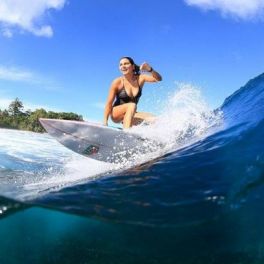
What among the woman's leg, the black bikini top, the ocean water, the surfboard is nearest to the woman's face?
the black bikini top

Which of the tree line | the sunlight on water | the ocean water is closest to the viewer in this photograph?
the ocean water

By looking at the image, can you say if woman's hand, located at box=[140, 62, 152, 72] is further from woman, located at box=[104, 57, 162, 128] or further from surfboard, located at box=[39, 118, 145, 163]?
surfboard, located at box=[39, 118, 145, 163]

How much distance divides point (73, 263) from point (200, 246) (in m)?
1.40

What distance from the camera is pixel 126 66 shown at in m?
8.80

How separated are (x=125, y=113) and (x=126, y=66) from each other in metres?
0.93

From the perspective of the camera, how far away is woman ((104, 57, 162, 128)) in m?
8.80

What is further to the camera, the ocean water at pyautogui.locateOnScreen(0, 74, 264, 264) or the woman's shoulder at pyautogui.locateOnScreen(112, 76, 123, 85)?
the woman's shoulder at pyautogui.locateOnScreen(112, 76, 123, 85)

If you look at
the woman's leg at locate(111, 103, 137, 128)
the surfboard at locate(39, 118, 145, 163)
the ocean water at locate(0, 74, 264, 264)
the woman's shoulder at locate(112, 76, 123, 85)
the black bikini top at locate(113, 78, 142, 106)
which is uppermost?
the woman's shoulder at locate(112, 76, 123, 85)

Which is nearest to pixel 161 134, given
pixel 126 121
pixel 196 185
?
pixel 126 121

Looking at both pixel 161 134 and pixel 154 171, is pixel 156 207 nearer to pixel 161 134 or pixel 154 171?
pixel 154 171

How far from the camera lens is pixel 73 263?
4863 millimetres

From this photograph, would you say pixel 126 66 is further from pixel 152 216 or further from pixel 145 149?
pixel 152 216

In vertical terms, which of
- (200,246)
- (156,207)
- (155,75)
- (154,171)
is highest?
(155,75)

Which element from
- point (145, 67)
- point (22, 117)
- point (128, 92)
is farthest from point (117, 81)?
point (22, 117)
